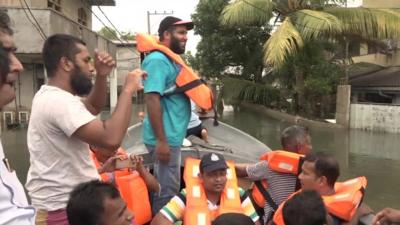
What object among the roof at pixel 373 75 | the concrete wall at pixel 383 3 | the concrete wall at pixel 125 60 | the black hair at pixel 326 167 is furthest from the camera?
the concrete wall at pixel 125 60

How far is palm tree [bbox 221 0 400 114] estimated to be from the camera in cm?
1512

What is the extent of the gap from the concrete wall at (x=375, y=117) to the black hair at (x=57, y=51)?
13.9 m

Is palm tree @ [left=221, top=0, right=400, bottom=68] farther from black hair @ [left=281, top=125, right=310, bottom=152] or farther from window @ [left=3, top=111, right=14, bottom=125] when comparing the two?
black hair @ [left=281, top=125, right=310, bottom=152]

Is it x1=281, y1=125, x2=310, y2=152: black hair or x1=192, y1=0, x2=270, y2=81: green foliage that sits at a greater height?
x1=192, y1=0, x2=270, y2=81: green foliage

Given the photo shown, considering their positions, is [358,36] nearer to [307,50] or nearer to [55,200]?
[307,50]

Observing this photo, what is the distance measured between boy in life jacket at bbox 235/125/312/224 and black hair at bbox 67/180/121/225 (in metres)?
1.69

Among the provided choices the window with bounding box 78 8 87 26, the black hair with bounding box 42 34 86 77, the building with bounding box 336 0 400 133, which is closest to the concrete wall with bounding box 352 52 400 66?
the building with bounding box 336 0 400 133

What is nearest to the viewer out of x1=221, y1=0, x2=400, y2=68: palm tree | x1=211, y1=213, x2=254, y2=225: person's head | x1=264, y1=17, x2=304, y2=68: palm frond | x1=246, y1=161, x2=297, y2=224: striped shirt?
x1=211, y1=213, x2=254, y2=225: person's head

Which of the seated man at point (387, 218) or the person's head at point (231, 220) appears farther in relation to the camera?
the seated man at point (387, 218)

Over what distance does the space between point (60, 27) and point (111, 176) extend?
8927mm

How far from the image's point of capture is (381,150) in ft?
41.1

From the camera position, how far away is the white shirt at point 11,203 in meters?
1.51

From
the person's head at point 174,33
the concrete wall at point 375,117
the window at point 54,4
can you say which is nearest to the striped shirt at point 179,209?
the person's head at point 174,33

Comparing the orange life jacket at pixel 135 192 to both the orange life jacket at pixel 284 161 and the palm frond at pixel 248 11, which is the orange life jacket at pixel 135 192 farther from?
the palm frond at pixel 248 11
